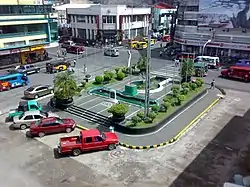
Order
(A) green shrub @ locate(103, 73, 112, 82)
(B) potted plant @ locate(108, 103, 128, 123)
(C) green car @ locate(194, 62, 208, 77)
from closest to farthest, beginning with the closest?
1. (B) potted plant @ locate(108, 103, 128, 123)
2. (A) green shrub @ locate(103, 73, 112, 82)
3. (C) green car @ locate(194, 62, 208, 77)

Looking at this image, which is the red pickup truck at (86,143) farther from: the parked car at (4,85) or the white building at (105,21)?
the white building at (105,21)

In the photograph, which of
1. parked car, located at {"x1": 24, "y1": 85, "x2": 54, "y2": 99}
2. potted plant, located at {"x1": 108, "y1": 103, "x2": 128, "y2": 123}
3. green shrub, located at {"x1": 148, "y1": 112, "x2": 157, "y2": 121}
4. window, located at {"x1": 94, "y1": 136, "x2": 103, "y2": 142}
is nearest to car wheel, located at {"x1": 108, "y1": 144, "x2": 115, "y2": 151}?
window, located at {"x1": 94, "y1": 136, "x2": 103, "y2": 142}

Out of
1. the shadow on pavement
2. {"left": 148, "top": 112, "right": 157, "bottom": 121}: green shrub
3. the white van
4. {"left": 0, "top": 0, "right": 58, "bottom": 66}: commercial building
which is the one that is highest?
{"left": 0, "top": 0, "right": 58, "bottom": 66}: commercial building

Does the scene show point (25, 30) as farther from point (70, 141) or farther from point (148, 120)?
point (70, 141)

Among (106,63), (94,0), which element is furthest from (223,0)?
(94,0)

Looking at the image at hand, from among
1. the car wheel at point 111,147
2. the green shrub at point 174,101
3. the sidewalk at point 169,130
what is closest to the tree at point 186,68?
the sidewalk at point 169,130

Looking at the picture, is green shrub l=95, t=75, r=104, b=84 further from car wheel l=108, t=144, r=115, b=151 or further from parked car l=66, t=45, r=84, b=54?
parked car l=66, t=45, r=84, b=54

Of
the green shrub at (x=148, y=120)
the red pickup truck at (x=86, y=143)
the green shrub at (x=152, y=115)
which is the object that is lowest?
the red pickup truck at (x=86, y=143)
